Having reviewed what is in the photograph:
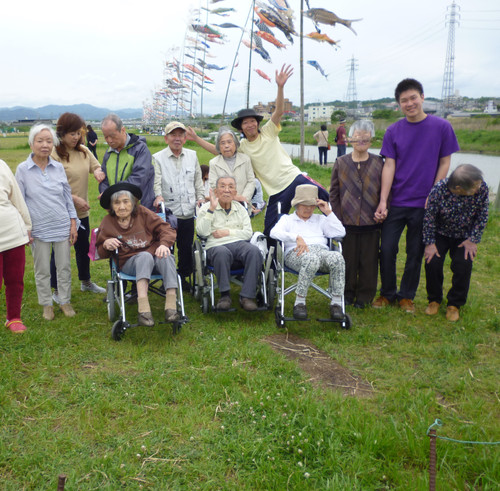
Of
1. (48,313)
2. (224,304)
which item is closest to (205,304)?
(224,304)

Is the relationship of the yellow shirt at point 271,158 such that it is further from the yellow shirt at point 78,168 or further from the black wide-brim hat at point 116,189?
the yellow shirt at point 78,168

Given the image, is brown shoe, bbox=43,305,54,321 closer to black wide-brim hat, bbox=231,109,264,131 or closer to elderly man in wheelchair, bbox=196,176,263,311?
elderly man in wheelchair, bbox=196,176,263,311

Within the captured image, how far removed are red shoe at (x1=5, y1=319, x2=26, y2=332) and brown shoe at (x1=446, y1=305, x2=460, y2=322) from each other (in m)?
4.04

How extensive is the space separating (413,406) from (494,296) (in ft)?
9.01

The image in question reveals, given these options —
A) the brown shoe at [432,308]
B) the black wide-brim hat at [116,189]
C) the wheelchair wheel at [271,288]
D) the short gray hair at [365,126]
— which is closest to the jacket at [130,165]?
the black wide-brim hat at [116,189]

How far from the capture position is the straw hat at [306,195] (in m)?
4.28

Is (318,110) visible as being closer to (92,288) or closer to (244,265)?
(92,288)

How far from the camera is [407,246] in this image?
4.48m

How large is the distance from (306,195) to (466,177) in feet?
4.66

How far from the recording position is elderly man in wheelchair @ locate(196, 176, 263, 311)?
4.23 metres

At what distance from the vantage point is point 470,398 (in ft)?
9.78

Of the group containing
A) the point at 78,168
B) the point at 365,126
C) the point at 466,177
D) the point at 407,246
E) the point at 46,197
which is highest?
the point at 365,126

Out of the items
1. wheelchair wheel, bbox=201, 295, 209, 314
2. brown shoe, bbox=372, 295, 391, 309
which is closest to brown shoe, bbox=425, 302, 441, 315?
brown shoe, bbox=372, 295, 391, 309

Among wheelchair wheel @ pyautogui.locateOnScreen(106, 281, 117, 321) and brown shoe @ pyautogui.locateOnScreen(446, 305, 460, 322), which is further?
brown shoe @ pyautogui.locateOnScreen(446, 305, 460, 322)
